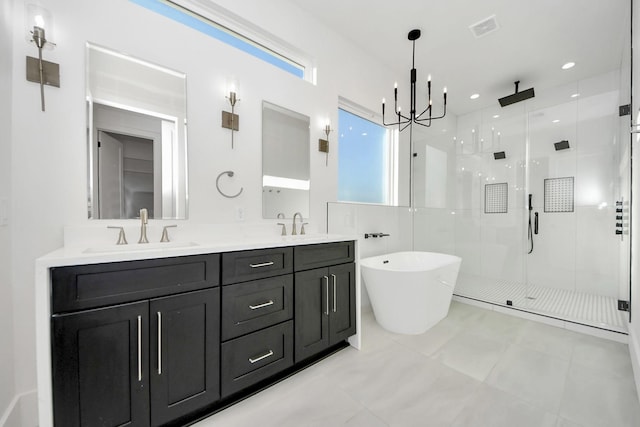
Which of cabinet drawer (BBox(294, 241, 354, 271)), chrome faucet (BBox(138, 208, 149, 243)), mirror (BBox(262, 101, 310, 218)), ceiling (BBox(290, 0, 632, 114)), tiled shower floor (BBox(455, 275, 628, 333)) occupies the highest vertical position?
ceiling (BBox(290, 0, 632, 114))

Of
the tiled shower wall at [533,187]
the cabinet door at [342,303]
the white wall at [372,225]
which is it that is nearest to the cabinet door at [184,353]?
the cabinet door at [342,303]

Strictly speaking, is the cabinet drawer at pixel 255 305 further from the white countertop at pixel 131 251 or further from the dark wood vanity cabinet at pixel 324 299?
the white countertop at pixel 131 251

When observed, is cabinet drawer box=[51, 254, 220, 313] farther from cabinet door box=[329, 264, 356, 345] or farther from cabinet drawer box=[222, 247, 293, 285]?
cabinet door box=[329, 264, 356, 345]

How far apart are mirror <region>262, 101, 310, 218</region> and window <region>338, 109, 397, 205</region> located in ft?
1.97

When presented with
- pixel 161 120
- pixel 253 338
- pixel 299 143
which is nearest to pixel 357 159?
pixel 299 143

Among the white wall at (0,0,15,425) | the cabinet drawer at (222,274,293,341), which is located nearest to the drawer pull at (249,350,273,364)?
the cabinet drawer at (222,274,293,341)

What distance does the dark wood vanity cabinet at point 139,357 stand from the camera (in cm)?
100

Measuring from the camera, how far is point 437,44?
2.74m

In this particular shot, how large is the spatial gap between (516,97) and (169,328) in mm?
4563

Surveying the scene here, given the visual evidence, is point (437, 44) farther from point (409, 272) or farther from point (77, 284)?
point (77, 284)

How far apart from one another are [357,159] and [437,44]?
1494 mm

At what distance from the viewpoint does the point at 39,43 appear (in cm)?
129

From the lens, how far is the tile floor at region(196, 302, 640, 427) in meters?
1.38

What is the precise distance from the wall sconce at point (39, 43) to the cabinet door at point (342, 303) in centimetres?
203
